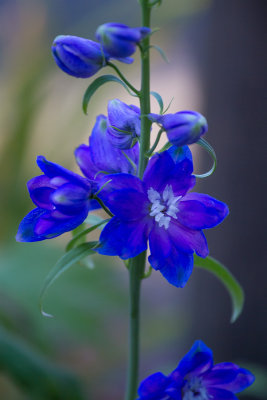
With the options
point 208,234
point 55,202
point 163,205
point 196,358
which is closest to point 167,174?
point 163,205

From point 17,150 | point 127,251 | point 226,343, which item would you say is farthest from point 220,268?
point 17,150

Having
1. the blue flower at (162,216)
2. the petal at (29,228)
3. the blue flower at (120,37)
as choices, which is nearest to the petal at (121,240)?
the blue flower at (162,216)

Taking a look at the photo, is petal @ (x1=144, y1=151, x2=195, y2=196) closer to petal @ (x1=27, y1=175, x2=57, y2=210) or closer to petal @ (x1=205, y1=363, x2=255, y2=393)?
petal @ (x1=27, y1=175, x2=57, y2=210)

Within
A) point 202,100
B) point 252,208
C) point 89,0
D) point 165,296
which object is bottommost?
point 165,296

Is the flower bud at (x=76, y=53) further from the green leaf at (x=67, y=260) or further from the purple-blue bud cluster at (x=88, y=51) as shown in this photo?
the green leaf at (x=67, y=260)

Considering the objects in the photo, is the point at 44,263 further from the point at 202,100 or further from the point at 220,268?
the point at 220,268

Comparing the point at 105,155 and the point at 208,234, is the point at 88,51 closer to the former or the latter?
the point at 105,155
